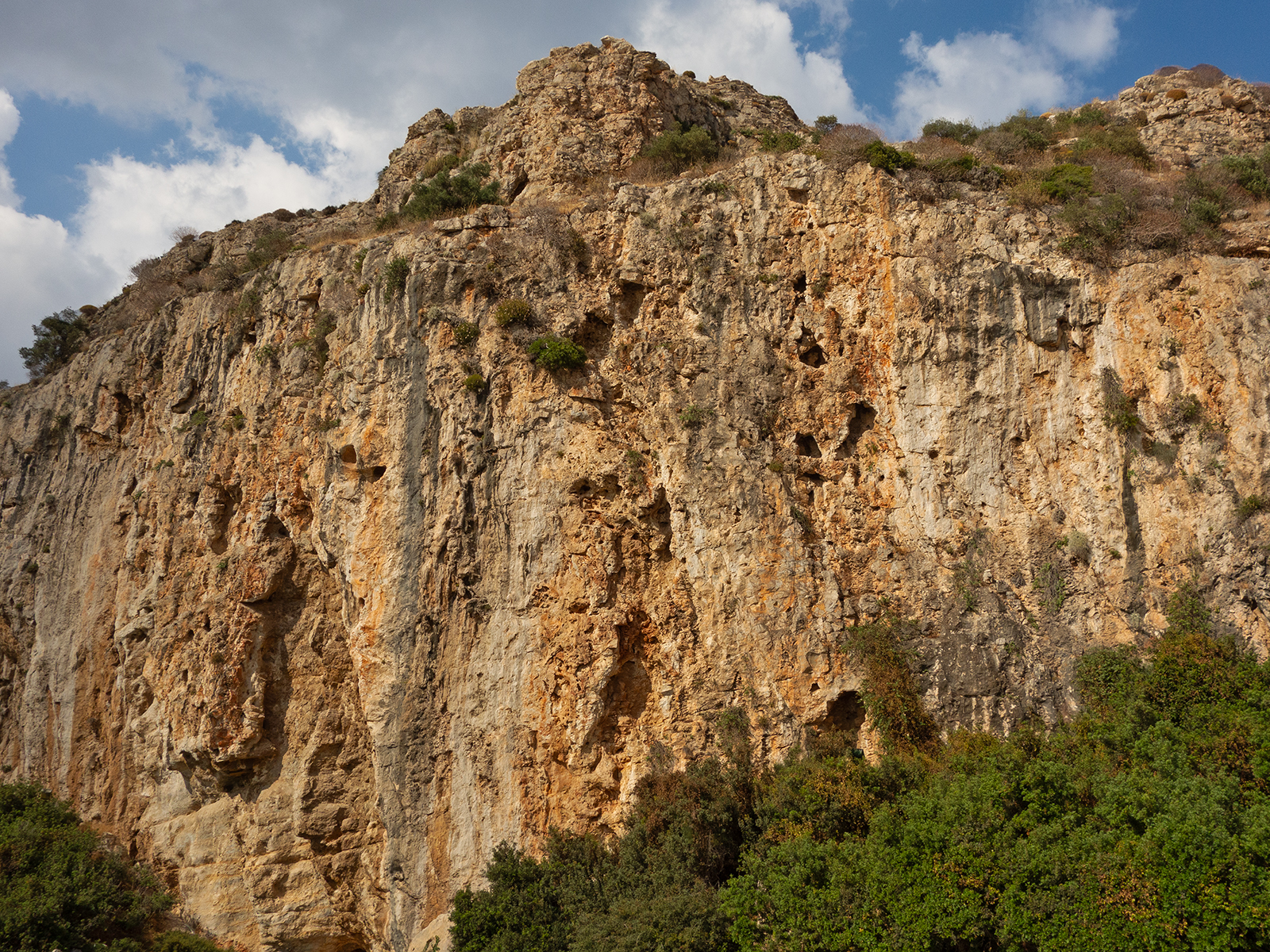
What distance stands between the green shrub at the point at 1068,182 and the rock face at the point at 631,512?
3.59 ft

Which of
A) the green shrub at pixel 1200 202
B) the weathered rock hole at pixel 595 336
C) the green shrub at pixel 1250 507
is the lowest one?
the green shrub at pixel 1250 507

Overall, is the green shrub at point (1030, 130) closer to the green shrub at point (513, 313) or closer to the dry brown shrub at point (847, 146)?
the dry brown shrub at point (847, 146)

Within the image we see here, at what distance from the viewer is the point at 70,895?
16.5 meters

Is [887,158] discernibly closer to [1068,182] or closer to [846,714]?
[1068,182]

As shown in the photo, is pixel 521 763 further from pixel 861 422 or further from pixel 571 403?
pixel 861 422

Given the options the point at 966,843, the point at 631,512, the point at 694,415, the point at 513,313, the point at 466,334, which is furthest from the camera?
the point at 466,334

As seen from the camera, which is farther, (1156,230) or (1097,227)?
(1097,227)

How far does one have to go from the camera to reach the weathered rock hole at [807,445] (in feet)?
54.5

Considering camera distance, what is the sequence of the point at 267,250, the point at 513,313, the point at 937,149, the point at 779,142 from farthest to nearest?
the point at 267,250, the point at 779,142, the point at 937,149, the point at 513,313

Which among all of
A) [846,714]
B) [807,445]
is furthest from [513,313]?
[846,714]

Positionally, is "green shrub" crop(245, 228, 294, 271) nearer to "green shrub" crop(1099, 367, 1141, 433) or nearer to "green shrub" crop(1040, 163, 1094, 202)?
"green shrub" crop(1040, 163, 1094, 202)

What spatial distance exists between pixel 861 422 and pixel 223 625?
51.9 feet

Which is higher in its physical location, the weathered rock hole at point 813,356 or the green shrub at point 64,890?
Result: the weathered rock hole at point 813,356

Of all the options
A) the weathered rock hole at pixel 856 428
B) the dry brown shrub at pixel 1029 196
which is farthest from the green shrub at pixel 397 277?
the dry brown shrub at pixel 1029 196
